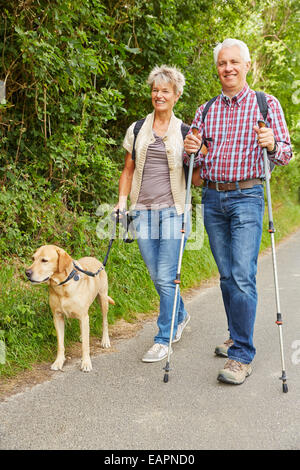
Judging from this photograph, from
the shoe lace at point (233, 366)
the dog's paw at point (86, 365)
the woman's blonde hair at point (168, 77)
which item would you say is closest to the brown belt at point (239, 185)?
the woman's blonde hair at point (168, 77)

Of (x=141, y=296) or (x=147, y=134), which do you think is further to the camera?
(x=141, y=296)

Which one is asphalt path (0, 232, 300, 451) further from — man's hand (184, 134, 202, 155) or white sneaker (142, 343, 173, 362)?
man's hand (184, 134, 202, 155)

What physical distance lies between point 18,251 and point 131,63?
168 inches

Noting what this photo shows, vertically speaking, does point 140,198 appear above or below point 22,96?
below

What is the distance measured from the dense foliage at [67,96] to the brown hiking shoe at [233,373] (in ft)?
9.48

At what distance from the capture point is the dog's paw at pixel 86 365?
4.26 metres

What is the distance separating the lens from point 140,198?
4613mm

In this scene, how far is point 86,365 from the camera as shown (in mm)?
4281

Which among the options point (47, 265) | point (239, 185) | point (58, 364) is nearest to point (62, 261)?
point (47, 265)

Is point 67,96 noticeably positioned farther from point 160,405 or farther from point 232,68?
point 160,405

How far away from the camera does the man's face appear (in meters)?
3.97
